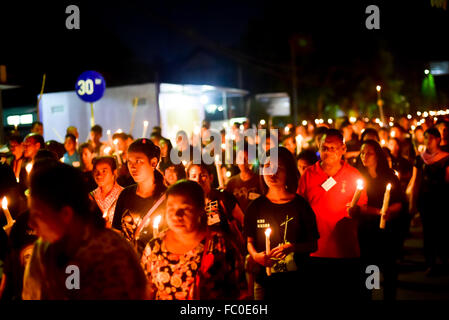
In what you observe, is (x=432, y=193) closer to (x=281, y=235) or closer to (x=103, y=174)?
(x=281, y=235)

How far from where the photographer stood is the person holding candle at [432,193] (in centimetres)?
789

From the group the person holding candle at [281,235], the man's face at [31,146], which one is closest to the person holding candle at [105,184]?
the person holding candle at [281,235]

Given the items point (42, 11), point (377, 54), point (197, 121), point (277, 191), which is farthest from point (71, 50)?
point (277, 191)

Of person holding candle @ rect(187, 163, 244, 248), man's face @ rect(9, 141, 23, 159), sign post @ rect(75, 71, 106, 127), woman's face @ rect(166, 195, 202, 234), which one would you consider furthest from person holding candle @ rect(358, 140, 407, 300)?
sign post @ rect(75, 71, 106, 127)

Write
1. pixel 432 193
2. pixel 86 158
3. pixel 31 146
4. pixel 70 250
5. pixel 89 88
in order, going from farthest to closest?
pixel 89 88, pixel 86 158, pixel 432 193, pixel 31 146, pixel 70 250

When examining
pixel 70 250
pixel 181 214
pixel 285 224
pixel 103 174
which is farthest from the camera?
pixel 103 174

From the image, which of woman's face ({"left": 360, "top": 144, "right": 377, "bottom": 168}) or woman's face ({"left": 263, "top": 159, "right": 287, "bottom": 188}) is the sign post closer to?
woman's face ({"left": 360, "top": 144, "right": 377, "bottom": 168})

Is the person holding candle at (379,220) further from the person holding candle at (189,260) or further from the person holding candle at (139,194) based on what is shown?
the person holding candle at (189,260)

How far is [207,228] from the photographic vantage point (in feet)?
11.6

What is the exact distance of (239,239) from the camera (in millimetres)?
4438

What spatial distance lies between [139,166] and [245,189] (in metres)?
2.29

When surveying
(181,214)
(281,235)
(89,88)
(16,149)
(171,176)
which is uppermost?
(89,88)

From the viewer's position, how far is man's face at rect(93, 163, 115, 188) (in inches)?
218

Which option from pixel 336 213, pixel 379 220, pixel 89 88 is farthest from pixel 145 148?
pixel 89 88
